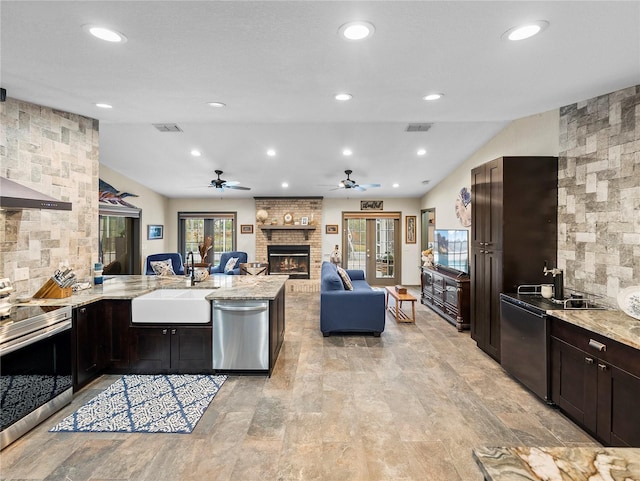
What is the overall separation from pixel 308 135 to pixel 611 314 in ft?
13.9

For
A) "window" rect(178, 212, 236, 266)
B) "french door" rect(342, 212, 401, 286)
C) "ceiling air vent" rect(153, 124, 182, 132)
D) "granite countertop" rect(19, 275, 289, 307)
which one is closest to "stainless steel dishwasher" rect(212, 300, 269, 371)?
"granite countertop" rect(19, 275, 289, 307)

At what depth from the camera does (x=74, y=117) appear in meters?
3.57

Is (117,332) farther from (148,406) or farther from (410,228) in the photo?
(410,228)

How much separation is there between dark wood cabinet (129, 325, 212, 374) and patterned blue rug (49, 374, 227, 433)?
94mm

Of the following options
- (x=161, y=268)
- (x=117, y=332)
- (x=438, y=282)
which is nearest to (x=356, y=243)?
(x=438, y=282)

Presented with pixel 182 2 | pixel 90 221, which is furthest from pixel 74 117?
pixel 182 2

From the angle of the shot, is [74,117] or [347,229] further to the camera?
[347,229]

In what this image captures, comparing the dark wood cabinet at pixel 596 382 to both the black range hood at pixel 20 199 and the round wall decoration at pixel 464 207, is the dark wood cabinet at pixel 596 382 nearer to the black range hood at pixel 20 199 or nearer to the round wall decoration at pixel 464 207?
the round wall decoration at pixel 464 207

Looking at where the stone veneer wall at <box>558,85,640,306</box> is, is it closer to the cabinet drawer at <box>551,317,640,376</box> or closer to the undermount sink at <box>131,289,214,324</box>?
the cabinet drawer at <box>551,317,640,376</box>

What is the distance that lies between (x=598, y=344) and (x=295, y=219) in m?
7.12

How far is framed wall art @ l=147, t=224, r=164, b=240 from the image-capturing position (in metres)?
8.15

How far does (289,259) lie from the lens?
882cm

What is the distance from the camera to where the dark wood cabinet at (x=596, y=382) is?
201cm

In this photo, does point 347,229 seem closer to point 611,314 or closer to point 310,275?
point 310,275
